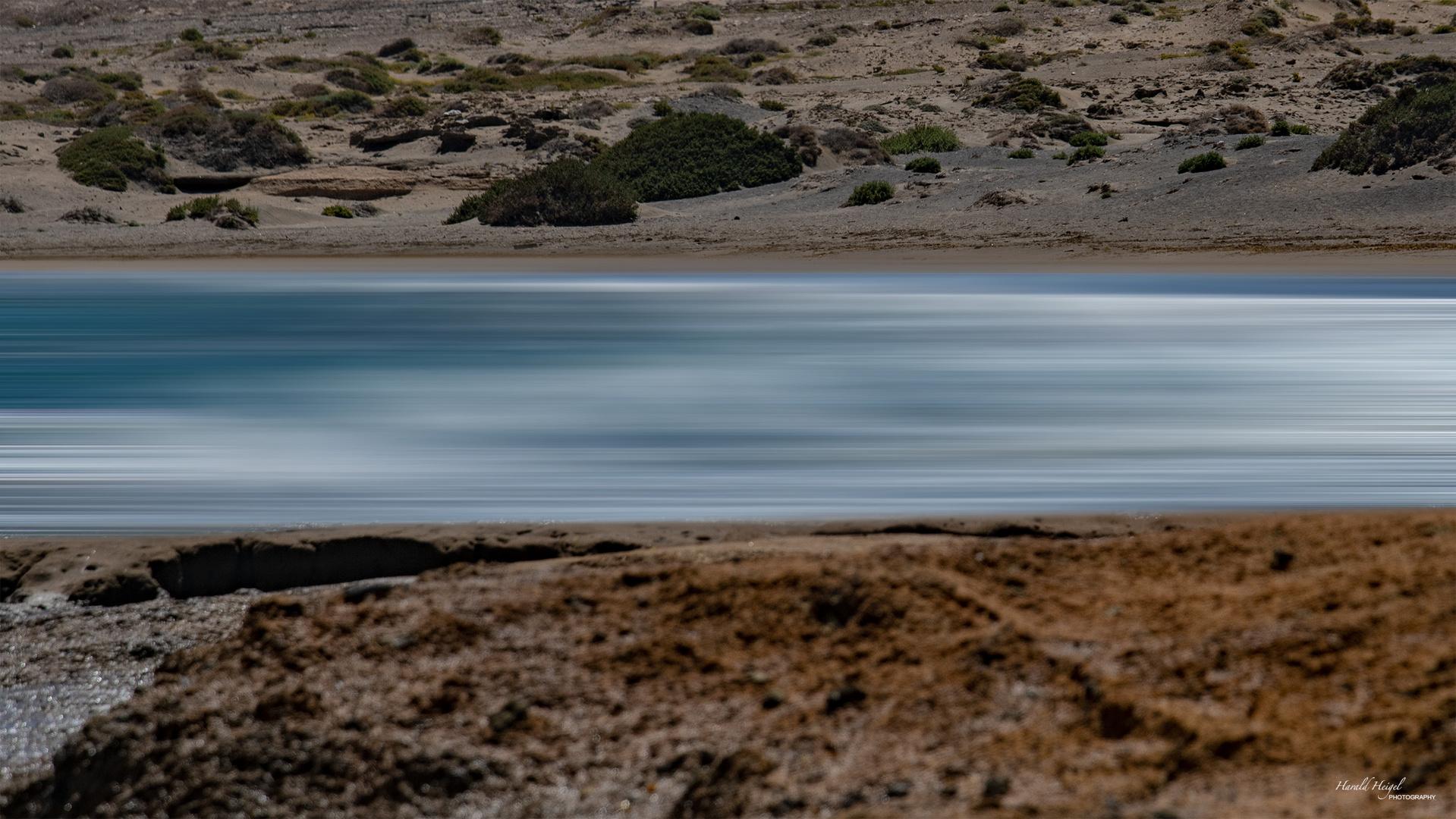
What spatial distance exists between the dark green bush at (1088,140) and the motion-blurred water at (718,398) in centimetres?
1015

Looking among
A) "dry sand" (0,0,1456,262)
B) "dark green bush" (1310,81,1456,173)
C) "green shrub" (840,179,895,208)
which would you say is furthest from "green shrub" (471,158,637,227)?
"dark green bush" (1310,81,1456,173)

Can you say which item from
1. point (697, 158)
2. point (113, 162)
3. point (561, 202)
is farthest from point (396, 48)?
point (561, 202)

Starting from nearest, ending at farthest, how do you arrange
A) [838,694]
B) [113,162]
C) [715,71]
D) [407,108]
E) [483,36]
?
[838,694] < [113,162] < [407,108] < [715,71] < [483,36]

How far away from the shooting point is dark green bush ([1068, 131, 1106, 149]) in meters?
25.3

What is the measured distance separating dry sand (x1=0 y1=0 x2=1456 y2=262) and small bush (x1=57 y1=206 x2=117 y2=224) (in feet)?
1.07

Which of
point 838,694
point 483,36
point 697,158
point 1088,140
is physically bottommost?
point 838,694

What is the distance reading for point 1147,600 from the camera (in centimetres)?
384

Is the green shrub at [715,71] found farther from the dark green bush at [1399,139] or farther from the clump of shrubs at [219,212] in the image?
the dark green bush at [1399,139]

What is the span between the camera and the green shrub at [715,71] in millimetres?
40500

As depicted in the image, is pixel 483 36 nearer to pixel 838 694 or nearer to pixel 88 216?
pixel 88 216

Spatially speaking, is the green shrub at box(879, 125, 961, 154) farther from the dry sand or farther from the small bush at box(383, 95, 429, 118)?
the small bush at box(383, 95, 429, 118)

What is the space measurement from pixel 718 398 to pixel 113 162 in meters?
20.8

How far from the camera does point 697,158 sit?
24391mm

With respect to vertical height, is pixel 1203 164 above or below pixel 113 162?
below
